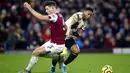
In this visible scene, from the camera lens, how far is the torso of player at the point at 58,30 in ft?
37.0

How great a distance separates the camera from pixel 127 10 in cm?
2503

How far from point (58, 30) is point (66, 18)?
12.9 metres

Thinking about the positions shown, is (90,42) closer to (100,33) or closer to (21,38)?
(100,33)

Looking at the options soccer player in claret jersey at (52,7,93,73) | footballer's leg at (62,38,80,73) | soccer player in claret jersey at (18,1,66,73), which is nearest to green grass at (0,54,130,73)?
footballer's leg at (62,38,80,73)

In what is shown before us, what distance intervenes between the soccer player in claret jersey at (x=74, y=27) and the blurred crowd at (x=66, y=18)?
9.17 meters

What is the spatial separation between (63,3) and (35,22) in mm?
2917

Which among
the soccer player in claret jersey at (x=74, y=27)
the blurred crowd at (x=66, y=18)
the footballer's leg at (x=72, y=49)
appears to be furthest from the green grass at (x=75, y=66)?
the blurred crowd at (x=66, y=18)

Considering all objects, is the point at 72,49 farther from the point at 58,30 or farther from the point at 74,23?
the point at 58,30

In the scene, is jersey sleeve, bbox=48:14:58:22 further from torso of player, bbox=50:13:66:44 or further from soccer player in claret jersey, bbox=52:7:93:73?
soccer player in claret jersey, bbox=52:7:93:73

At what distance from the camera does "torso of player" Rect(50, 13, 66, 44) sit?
11289 mm

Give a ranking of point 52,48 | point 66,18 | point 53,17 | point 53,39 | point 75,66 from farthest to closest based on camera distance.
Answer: point 66,18 → point 75,66 → point 53,39 → point 52,48 → point 53,17

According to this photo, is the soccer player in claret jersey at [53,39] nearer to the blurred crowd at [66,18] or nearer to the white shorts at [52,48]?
the white shorts at [52,48]

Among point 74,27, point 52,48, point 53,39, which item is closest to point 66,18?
point 74,27

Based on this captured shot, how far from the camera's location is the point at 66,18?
79.5 ft
